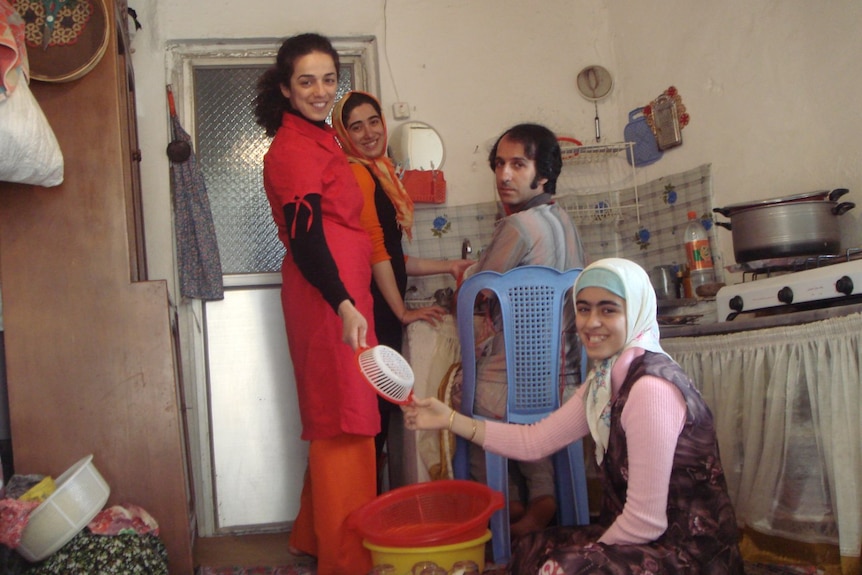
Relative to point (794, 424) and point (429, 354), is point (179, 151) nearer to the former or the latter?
point (429, 354)

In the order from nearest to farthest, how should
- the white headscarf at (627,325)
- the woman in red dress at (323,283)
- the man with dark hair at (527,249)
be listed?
the white headscarf at (627,325) < the woman in red dress at (323,283) < the man with dark hair at (527,249)

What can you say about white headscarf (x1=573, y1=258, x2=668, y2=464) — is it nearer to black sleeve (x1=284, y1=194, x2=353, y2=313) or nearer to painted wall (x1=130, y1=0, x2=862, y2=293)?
black sleeve (x1=284, y1=194, x2=353, y2=313)

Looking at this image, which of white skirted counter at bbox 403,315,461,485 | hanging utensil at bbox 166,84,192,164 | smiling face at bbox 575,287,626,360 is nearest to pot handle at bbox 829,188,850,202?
smiling face at bbox 575,287,626,360

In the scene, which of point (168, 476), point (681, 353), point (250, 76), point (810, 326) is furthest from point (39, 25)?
point (810, 326)

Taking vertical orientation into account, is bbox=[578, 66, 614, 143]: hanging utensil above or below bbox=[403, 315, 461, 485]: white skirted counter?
above

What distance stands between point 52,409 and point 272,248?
1.31 m

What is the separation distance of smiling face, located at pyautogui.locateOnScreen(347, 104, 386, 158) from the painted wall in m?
0.64

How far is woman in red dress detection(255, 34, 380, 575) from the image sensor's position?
7.09 ft

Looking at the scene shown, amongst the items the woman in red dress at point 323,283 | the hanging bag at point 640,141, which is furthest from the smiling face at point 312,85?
the hanging bag at point 640,141

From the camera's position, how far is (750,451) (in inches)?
85.5

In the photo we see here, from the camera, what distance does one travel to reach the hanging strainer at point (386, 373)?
1.79 m

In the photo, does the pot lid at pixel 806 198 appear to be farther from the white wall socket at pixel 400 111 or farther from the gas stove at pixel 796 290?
the white wall socket at pixel 400 111

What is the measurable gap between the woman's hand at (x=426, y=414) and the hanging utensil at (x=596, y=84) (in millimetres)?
2083

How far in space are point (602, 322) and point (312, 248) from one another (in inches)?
30.5
